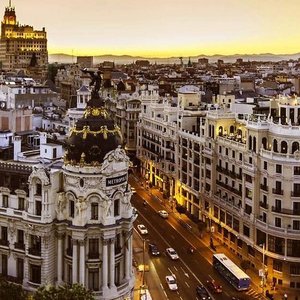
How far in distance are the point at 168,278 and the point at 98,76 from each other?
33.9 metres

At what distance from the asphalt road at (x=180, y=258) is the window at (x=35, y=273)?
22.1 m

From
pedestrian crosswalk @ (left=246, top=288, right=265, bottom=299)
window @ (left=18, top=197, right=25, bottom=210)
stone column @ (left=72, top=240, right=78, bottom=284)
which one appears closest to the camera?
stone column @ (left=72, top=240, right=78, bottom=284)

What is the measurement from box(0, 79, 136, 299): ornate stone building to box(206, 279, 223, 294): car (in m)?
18.9

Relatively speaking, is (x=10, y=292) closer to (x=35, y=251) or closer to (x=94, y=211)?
(x=35, y=251)

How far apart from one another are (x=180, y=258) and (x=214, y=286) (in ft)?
48.2

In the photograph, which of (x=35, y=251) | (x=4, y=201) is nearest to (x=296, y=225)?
(x=35, y=251)

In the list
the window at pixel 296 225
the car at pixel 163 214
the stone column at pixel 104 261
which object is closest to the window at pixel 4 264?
the stone column at pixel 104 261

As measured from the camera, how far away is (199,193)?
13438 centimetres

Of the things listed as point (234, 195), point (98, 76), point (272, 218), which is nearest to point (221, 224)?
point (234, 195)

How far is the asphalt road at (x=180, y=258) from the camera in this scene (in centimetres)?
9954

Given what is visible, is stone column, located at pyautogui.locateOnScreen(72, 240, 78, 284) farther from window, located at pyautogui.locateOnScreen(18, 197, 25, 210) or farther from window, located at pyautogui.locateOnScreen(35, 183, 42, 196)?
window, located at pyautogui.locateOnScreen(18, 197, 25, 210)

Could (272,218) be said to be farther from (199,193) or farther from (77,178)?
(77,178)

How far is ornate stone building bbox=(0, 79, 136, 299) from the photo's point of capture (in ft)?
263

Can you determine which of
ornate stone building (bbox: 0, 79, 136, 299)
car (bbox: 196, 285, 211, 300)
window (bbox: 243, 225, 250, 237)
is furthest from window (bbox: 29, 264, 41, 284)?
window (bbox: 243, 225, 250, 237)
